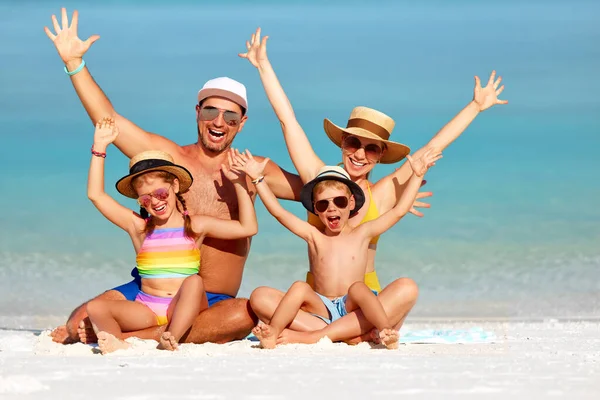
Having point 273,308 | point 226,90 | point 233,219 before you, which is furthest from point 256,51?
point 273,308

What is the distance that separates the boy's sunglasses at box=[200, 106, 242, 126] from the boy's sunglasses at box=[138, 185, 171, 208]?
3.06 ft

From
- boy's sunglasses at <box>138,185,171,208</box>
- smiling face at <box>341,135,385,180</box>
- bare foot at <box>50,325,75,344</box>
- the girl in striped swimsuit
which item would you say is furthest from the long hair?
smiling face at <box>341,135,385,180</box>

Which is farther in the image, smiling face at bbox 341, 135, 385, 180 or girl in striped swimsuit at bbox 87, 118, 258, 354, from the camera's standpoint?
smiling face at bbox 341, 135, 385, 180

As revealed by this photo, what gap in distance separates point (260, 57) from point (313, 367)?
11.3ft

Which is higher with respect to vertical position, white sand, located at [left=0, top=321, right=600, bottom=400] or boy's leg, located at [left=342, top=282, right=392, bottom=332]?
boy's leg, located at [left=342, top=282, right=392, bottom=332]

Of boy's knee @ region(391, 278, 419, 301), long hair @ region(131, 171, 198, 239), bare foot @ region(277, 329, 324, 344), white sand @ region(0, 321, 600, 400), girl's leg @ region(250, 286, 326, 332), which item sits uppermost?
long hair @ region(131, 171, 198, 239)

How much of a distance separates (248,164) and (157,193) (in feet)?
2.43

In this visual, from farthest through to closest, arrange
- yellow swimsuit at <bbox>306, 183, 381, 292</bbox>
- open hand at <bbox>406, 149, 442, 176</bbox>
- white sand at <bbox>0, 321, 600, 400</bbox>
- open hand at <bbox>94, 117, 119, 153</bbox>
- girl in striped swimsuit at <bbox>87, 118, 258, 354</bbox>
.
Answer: yellow swimsuit at <bbox>306, 183, 381, 292</bbox>
open hand at <bbox>406, 149, 442, 176</bbox>
open hand at <bbox>94, 117, 119, 153</bbox>
girl in striped swimsuit at <bbox>87, 118, 258, 354</bbox>
white sand at <bbox>0, 321, 600, 400</bbox>

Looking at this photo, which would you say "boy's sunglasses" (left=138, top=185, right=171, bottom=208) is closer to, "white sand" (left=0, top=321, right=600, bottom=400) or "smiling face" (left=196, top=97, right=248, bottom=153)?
"smiling face" (left=196, top=97, right=248, bottom=153)

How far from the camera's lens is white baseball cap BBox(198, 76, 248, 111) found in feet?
28.7

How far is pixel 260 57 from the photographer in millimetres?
8938

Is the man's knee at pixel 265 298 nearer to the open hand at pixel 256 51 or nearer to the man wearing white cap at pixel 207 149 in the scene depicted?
the man wearing white cap at pixel 207 149

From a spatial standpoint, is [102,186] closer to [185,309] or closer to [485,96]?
[185,309]

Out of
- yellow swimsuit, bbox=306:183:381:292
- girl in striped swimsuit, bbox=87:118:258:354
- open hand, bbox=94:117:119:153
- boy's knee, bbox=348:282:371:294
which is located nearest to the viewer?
boy's knee, bbox=348:282:371:294
